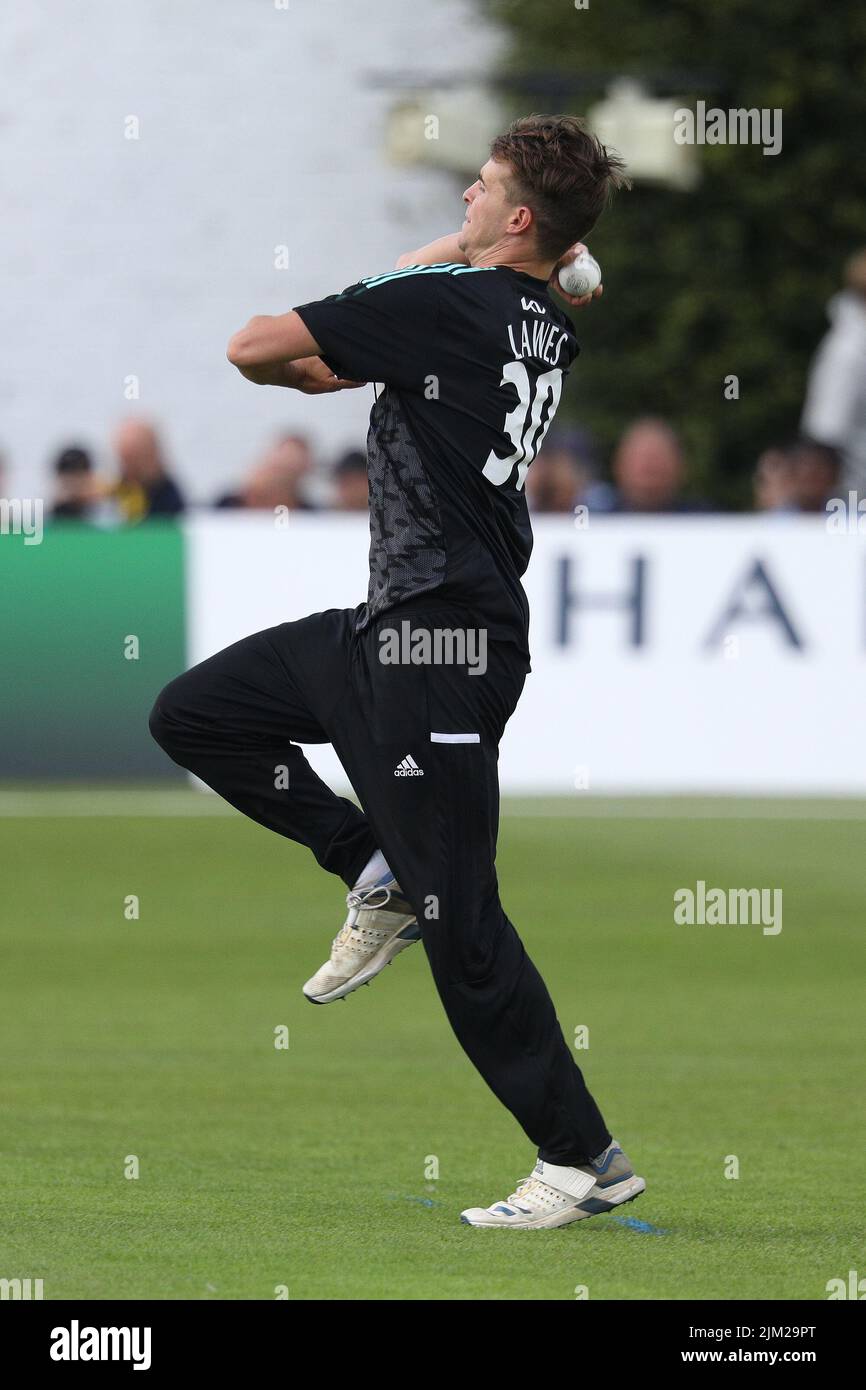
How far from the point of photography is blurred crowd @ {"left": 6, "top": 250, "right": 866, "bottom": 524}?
595 inches

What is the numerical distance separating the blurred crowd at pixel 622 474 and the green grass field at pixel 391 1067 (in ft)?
6.32

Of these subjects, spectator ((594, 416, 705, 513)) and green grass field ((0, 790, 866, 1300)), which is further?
spectator ((594, 416, 705, 513))

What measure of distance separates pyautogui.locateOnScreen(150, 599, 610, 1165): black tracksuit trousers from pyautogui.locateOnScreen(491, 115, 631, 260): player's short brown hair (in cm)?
100

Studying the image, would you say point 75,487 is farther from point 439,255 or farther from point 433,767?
point 433,767

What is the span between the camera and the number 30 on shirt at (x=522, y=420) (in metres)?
6.20

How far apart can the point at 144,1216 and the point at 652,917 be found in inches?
231

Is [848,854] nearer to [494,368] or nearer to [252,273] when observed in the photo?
[494,368]

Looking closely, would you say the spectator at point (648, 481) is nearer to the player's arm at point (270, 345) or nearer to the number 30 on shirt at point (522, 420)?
the number 30 on shirt at point (522, 420)

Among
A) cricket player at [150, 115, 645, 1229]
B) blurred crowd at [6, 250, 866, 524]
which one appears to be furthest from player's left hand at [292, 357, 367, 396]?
blurred crowd at [6, 250, 866, 524]

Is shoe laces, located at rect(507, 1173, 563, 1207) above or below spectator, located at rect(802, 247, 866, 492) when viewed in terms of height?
below

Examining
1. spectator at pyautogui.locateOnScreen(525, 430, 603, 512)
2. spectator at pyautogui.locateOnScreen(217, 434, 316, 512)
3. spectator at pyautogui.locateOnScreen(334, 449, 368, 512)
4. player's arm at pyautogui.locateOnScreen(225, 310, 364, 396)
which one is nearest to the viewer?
player's arm at pyautogui.locateOnScreen(225, 310, 364, 396)

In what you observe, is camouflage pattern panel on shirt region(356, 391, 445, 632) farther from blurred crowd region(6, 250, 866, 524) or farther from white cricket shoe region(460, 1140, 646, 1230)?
blurred crowd region(6, 250, 866, 524)

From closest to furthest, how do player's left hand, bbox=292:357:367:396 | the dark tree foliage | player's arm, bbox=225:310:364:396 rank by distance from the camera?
player's arm, bbox=225:310:364:396 → player's left hand, bbox=292:357:367:396 → the dark tree foliage

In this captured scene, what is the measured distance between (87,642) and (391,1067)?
6.57m
